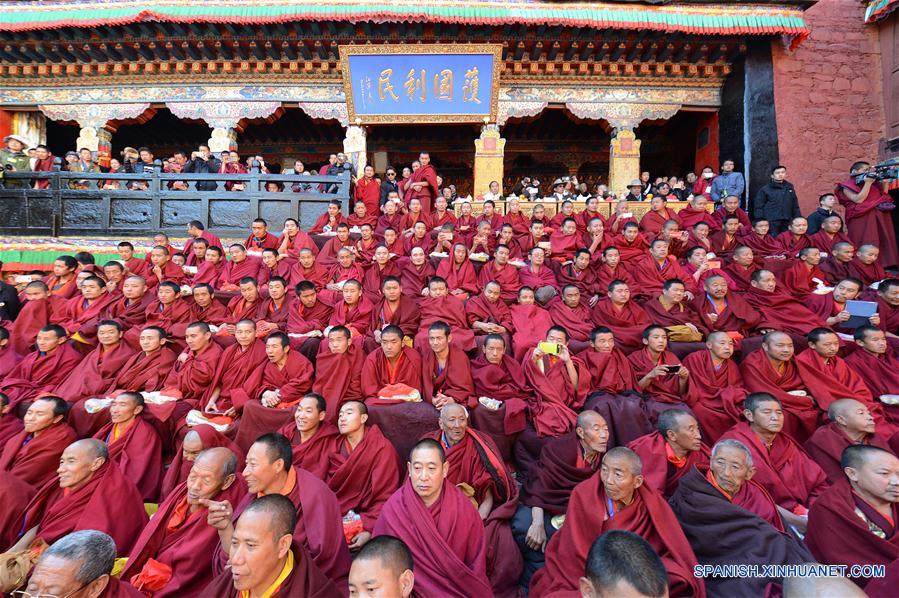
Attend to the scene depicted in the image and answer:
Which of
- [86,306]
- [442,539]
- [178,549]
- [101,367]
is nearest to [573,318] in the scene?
[442,539]

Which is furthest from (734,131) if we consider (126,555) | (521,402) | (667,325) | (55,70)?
(55,70)

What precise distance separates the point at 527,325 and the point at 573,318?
55cm

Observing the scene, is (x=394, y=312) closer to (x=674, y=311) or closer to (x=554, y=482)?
(x=554, y=482)

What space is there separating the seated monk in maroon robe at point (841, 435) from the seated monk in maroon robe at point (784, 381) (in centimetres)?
43

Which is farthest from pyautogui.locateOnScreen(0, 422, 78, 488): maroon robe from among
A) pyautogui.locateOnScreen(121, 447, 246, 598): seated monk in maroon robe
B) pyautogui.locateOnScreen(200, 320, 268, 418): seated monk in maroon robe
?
pyautogui.locateOnScreen(121, 447, 246, 598): seated monk in maroon robe

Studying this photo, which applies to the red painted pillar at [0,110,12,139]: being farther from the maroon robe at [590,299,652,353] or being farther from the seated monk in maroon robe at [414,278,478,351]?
the maroon robe at [590,299,652,353]

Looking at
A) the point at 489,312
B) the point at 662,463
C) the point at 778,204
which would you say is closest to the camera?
the point at 662,463

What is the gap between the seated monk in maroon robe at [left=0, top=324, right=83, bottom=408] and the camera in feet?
12.9

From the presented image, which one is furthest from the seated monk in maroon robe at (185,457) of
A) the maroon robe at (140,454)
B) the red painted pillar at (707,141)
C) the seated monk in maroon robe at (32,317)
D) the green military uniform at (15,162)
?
the red painted pillar at (707,141)

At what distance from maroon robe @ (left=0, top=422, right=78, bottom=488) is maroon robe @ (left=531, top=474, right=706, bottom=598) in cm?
350

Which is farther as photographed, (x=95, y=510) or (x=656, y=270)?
(x=656, y=270)

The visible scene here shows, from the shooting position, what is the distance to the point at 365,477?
112 inches

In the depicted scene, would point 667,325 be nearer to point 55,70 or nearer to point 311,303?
point 311,303

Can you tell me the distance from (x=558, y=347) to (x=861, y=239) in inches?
263
